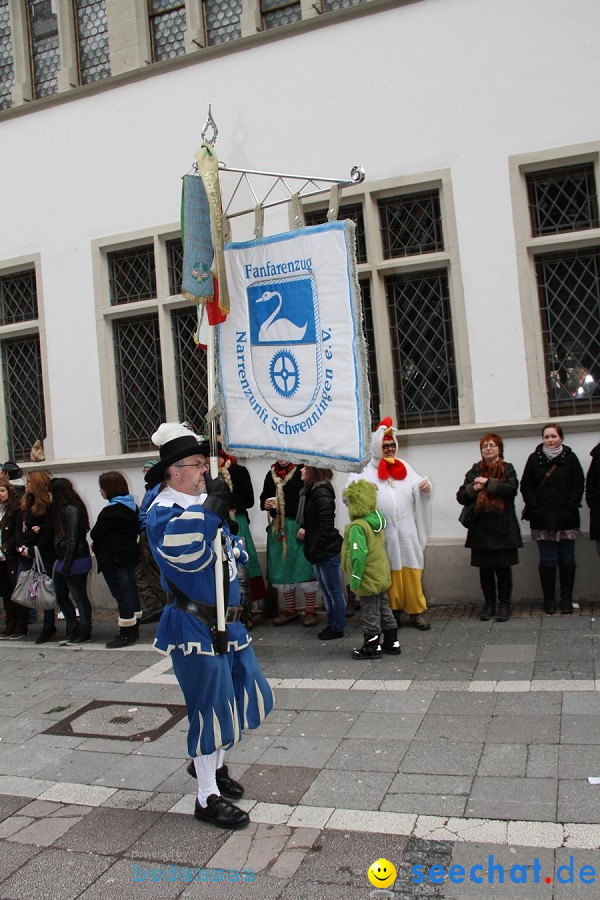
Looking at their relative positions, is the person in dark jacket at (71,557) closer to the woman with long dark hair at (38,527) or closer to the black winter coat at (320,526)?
the woman with long dark hair at (38,527)

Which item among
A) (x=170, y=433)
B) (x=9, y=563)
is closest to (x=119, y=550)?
(x=9, y=563)

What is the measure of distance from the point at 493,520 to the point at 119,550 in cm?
361

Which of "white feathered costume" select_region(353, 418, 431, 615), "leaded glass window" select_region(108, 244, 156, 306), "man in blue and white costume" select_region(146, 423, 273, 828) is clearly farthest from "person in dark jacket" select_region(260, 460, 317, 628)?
"man in blue and white costume" select_region(146, 423, 273, 828)

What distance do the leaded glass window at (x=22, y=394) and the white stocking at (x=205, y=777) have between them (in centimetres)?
756

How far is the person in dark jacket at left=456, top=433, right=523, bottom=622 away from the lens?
26.1 feet

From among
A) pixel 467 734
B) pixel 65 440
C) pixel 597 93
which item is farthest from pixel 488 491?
pixel 65 440

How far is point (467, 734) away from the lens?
5355 mm

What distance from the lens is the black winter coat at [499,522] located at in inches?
311

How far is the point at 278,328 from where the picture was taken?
5.30 metres

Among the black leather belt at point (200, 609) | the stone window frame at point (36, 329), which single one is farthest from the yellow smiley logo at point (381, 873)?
the stone window frame at point (36, 329)

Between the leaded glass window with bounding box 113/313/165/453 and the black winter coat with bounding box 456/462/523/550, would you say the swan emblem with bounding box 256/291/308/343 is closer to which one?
the black winter coat with bounding box 456/462/523/550

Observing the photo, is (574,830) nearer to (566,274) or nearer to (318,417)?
(318,417)

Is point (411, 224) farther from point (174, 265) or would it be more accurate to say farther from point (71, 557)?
point (71, 557)

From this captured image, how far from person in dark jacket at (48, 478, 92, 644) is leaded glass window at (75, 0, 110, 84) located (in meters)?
5.26
